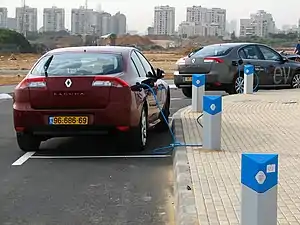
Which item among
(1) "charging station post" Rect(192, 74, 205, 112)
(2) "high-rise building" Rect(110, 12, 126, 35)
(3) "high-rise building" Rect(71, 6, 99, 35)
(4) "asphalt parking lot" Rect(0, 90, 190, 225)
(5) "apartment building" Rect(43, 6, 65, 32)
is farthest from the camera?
(5) "apartment building" Rect(43, 6, 65, 32)

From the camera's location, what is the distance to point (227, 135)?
399 inches

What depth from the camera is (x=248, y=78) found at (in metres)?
17.2

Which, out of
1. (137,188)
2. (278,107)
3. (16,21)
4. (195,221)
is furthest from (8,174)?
(16,21)

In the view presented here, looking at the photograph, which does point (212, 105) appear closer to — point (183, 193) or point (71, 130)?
point (71, 130)

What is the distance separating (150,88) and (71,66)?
1.47 m

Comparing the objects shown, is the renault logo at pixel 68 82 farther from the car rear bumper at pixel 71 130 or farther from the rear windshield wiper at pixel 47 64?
the car rear bumper at pixel 71 130

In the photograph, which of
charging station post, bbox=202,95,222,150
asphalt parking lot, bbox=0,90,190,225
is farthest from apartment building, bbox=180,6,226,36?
charging station post, bbox=202,95,222,150

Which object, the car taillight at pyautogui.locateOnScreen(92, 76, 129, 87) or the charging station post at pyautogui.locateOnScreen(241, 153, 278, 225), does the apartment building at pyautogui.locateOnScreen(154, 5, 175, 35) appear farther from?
the charging station post at pyautogui.locateOnScreen(241, 153, 278, 225)

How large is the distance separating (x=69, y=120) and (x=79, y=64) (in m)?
0.89

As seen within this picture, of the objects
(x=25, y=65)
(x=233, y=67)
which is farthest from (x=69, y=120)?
(x=25, y=65)

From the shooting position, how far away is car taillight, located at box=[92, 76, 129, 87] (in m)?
8.79

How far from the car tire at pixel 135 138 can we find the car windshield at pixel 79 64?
0.84 m

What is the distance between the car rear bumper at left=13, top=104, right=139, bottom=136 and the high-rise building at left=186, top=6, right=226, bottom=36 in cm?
9132

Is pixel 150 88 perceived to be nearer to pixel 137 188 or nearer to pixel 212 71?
pixel 137 188
